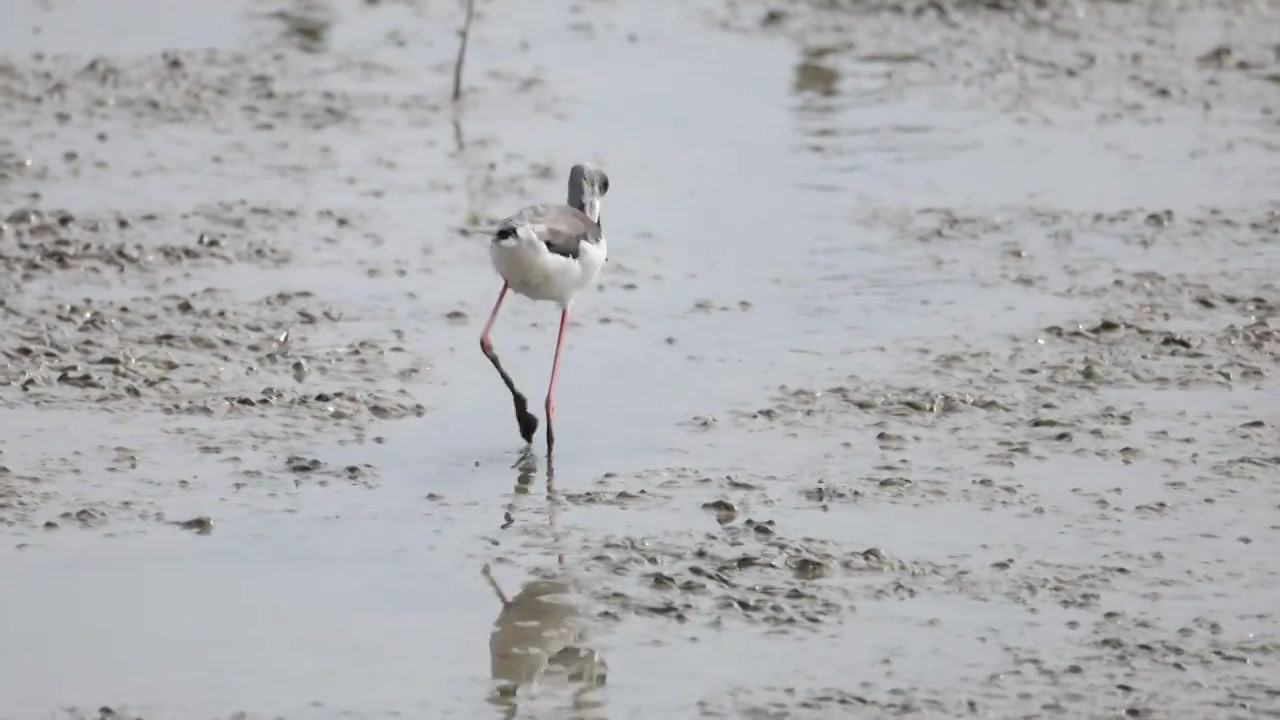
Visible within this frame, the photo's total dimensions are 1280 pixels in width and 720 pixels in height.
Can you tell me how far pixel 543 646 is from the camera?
5.95 m

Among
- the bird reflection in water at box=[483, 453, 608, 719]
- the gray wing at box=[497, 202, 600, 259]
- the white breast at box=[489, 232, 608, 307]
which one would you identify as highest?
the gray wing at box=[497, 202, 600, 259]

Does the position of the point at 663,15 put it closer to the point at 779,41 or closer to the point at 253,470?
the point at 779,41

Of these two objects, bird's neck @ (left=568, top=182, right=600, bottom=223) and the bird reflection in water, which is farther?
bird's neck @ (left=568, top=182, right=600, bottom=223)

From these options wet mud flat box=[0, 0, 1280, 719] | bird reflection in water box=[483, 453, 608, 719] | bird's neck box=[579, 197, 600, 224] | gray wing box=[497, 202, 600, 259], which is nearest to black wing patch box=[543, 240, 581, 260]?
gray wing box=[497, 202, 600, 259]

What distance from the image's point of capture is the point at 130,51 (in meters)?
14.1

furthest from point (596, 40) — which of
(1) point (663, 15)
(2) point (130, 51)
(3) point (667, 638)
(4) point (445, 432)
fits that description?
(3) point (667, 638)

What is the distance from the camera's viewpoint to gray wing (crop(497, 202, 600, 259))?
286 inches

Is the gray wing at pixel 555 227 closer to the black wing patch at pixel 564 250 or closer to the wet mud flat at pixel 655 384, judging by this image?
the black wing patch at pixel 564 250

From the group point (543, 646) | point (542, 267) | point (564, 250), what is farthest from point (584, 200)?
point (543, 646)

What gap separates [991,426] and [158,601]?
10.6 ft

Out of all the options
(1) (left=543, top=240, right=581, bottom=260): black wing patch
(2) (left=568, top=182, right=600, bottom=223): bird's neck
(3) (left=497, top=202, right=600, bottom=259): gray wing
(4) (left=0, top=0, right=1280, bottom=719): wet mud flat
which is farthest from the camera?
(2) (left=568, top=182, right=600, bottom=223): bird's neck

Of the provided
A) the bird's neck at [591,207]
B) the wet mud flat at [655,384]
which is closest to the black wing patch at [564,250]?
the bird's neck at [591,207]

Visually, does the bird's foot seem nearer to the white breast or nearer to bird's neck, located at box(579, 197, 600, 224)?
the white breast

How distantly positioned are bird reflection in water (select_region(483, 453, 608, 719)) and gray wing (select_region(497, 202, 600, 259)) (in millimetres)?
1292
